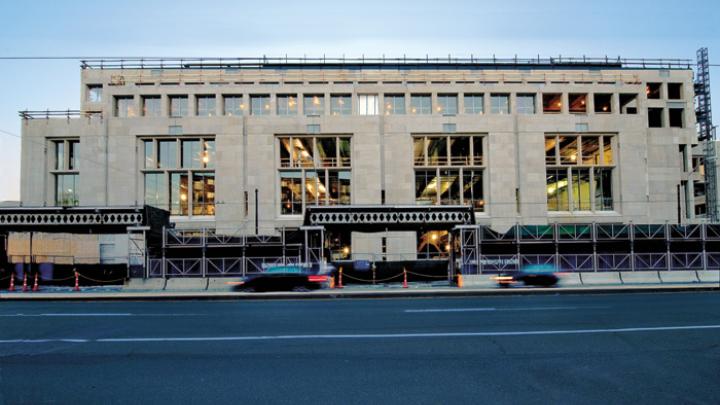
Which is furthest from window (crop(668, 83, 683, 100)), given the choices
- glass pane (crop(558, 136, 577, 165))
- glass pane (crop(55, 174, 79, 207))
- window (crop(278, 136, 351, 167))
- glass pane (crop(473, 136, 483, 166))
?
glass pane (crop(55, 174, 79, 207))

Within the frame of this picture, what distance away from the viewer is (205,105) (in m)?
49.5

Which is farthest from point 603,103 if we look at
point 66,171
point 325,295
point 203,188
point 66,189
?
point 66,189

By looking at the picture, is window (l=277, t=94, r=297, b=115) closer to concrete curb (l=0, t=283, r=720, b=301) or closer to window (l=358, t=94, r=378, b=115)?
window (l=358, t=94, r=378, b=115)

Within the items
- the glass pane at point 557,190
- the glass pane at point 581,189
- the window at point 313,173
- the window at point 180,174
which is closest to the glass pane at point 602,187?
the glass pane at point 581,189

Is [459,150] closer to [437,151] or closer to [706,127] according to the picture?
[437,151]

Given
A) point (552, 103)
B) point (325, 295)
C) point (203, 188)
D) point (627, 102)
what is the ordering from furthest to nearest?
point (627, 102) → point (552, 103) → point (203, 188) → point (325, 295)

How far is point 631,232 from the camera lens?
28.8m

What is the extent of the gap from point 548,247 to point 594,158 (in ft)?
66.7

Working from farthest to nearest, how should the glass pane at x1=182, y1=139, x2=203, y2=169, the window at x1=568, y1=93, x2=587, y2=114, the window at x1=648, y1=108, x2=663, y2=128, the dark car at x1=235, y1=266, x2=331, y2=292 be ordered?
the window at x1=648, y1=108, x2=663, y2=128, the window at x1=568, y1=93, x2=587, y2=114, the glass pane at x1=182, y1=139, x2=203, y2=169, the dark car at x1=235, y1=266, x2=331, y2=292

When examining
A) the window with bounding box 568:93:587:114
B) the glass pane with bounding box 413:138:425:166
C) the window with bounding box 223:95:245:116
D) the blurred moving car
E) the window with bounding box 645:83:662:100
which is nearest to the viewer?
the blurred moving car

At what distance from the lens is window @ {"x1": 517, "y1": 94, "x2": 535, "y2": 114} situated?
50562 mm

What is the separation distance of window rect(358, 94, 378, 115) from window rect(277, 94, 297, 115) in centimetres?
639

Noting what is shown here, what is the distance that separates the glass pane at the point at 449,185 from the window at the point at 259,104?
18191mm

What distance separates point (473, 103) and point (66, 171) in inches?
1522
